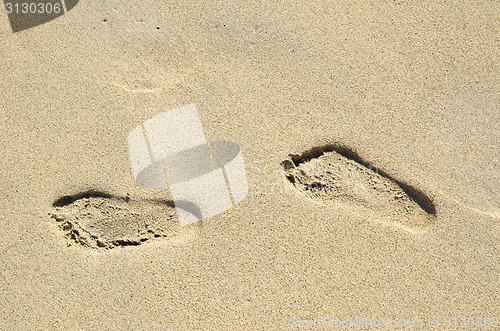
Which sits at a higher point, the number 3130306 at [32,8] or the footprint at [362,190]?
the number 3130306 at [32,8]

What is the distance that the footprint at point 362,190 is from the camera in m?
1.79

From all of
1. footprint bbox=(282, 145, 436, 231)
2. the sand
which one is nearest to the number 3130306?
the sand

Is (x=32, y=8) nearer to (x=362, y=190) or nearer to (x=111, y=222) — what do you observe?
(x=111, y=222)

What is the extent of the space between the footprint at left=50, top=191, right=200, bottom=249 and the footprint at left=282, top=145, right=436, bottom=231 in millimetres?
782

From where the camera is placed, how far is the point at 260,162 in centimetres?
182

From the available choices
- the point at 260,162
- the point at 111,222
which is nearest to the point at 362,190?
the point at 260,162

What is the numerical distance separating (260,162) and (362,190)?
0.67m

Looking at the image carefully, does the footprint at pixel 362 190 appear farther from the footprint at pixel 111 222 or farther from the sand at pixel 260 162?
the footprint at pixel 111 222

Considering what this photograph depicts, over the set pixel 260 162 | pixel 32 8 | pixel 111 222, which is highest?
pixel 32 8

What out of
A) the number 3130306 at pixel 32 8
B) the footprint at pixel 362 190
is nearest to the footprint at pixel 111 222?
the footprint at pixel 362 190

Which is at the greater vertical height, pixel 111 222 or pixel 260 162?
pixel 260 162

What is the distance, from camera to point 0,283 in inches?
70.7

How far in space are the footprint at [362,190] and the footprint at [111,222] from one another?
782mm

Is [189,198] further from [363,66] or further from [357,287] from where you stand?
[363,66]
